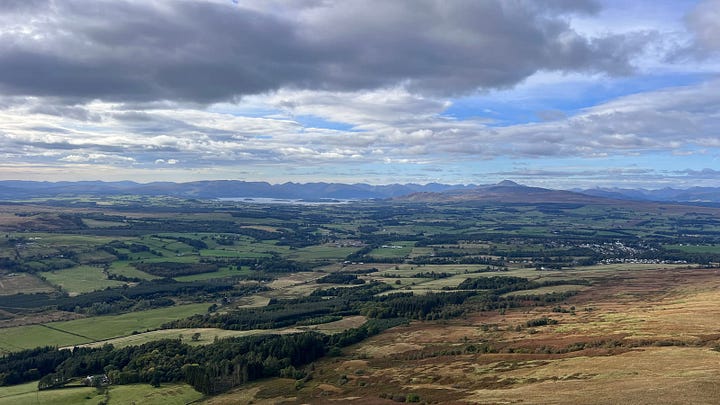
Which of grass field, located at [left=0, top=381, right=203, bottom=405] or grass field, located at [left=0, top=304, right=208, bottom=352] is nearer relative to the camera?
grass field, located at [left=0, top=381, right=203, bottom=405]

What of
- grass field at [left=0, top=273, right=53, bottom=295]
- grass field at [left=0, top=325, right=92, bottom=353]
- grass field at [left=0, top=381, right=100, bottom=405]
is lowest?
grass field at [left=0, top=325, right=92, bottom=353]

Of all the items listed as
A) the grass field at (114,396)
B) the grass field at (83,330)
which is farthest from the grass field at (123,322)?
the grass field at (114,396)

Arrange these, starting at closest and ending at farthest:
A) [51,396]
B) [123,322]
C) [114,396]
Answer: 1. [114,396]
2. [51,396]
3. [123,322]

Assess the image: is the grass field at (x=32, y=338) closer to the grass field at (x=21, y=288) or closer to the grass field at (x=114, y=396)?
the grass field at (x=114, y=396)

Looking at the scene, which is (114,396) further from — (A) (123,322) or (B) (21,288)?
(B) (21,288)

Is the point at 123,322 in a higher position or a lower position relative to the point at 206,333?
lower

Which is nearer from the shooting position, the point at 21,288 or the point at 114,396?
the point at 114,396

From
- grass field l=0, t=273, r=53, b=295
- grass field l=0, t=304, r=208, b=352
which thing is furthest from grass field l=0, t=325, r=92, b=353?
grass field l=0, t=273, r=53, b=295

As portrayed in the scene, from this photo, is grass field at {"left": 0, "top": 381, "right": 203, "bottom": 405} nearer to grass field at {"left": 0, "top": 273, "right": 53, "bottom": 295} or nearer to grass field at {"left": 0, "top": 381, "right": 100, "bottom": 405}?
grass field at {"left": 0, "top": 381, "right": 100, "bottom": 405}

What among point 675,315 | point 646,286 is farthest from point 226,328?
point 646,286

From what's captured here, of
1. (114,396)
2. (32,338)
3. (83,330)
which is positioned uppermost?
(114,396)

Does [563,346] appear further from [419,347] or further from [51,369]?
[51,369]

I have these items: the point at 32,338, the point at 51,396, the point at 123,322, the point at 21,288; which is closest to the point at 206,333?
the point at 123,322
